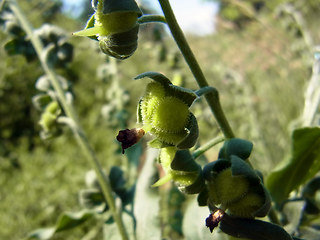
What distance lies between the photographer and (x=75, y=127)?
3.71ft

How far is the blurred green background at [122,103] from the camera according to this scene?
206cm

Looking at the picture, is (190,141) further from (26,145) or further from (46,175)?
(26,145)

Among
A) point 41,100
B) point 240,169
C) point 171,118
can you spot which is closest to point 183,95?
point 171,118

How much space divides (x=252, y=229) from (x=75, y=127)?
686 mm

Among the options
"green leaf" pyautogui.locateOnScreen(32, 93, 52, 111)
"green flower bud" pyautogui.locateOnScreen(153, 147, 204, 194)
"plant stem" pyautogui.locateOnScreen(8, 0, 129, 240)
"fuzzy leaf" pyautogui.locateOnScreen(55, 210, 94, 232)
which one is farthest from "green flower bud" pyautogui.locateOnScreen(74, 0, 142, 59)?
"green leaf" pyautogui.locateOnScreen(32, 93, 52, 111)

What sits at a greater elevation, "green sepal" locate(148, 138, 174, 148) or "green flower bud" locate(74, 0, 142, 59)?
"green flower bud" locate(74, 0, 142, 59)

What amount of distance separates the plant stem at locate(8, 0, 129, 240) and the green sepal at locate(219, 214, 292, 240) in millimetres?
405

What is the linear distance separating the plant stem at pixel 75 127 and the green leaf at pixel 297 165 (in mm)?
419

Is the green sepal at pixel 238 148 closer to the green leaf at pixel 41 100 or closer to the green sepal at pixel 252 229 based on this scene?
the green sepal at pixel 252 229

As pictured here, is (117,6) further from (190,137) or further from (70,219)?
(70,219)

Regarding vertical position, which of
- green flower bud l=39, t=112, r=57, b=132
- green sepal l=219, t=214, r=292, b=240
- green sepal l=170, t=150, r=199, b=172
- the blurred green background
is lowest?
the blurred green background

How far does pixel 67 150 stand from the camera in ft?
15.1

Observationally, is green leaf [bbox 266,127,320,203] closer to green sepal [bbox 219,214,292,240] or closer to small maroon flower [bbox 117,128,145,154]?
green sepal [bbox 219,214,292,240]

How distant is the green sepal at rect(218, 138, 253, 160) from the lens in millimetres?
653
